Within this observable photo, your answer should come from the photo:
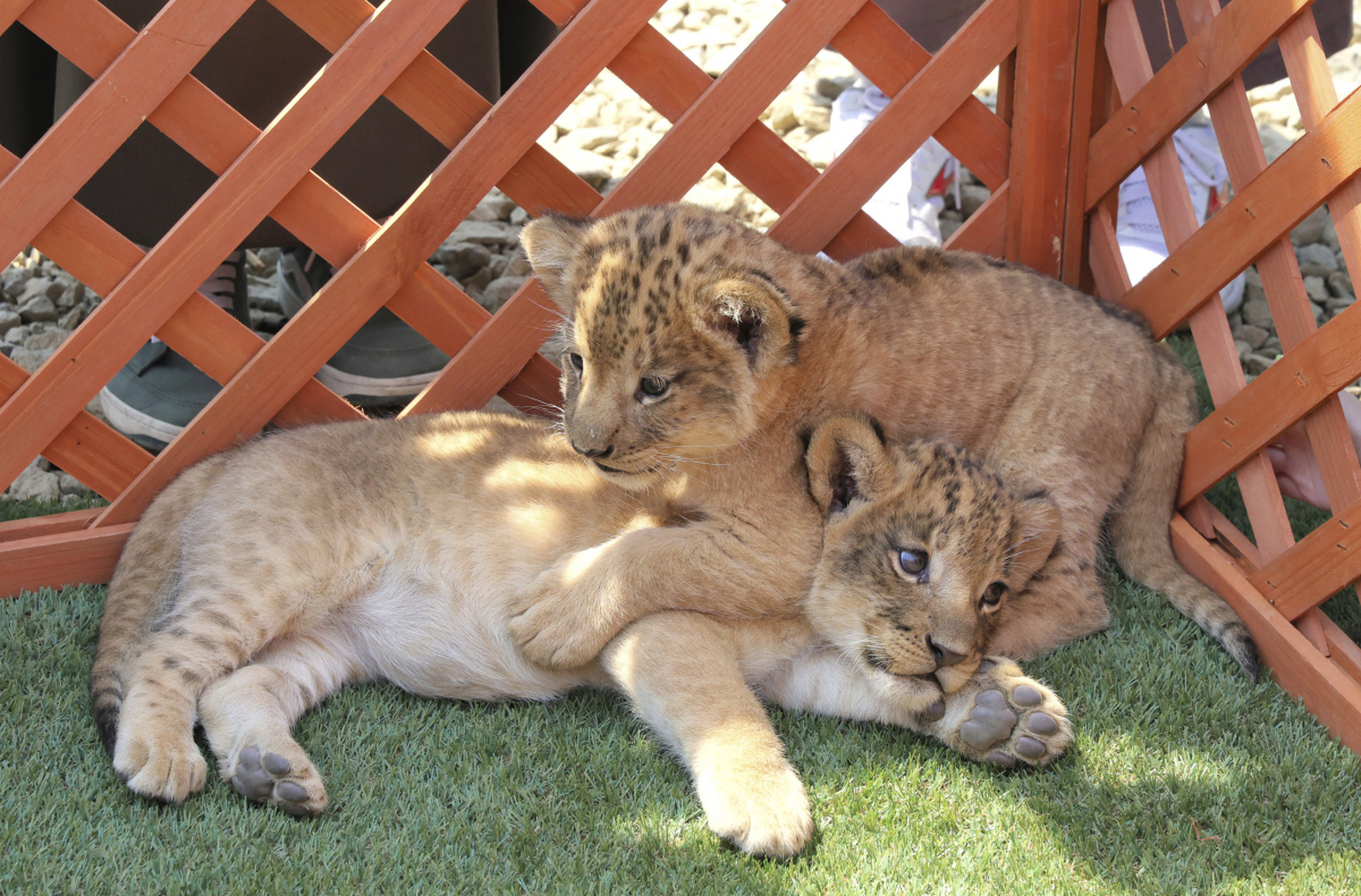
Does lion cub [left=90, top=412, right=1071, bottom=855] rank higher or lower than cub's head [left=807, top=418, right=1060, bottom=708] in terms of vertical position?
lower

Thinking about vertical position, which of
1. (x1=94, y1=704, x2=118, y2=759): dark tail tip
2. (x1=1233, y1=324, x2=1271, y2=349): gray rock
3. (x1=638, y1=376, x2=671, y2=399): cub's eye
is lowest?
(x1=94, y1=704, x2=118, y2=759): dark tail tip

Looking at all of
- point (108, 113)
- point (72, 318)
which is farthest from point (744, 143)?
point (72, 318)

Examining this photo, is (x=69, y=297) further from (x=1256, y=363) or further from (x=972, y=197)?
(x=1256, y=363)

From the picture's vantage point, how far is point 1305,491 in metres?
3.87

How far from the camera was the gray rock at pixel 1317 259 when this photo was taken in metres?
6.56

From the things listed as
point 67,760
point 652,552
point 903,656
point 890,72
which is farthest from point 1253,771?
point 67,760

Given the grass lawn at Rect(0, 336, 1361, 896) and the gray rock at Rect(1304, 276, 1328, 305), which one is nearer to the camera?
the grass lawn at Rect(0, 336, 1361, 896)

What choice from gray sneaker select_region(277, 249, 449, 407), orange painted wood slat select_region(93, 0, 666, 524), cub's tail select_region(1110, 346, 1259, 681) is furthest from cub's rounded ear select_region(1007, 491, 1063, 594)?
gray sneaker select_region(277, 249, 449, 407)

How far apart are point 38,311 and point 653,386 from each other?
4331 millimetres

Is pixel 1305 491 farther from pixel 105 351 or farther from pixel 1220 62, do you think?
pixel 105 351

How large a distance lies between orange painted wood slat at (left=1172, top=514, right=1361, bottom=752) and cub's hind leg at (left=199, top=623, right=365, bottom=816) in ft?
9.08

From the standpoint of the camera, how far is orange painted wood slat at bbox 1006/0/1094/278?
397 centimetres

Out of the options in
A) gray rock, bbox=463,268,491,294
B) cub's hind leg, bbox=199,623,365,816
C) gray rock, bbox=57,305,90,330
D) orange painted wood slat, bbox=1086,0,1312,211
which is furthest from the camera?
gray rock, bbox=463,268,491,294

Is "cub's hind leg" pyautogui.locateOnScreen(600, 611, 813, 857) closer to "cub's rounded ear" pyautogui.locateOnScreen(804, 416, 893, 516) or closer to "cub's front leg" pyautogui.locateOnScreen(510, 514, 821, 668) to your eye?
"cub's front leg" pyautogui.locateOnScreen(510, 514, 821, 668)
